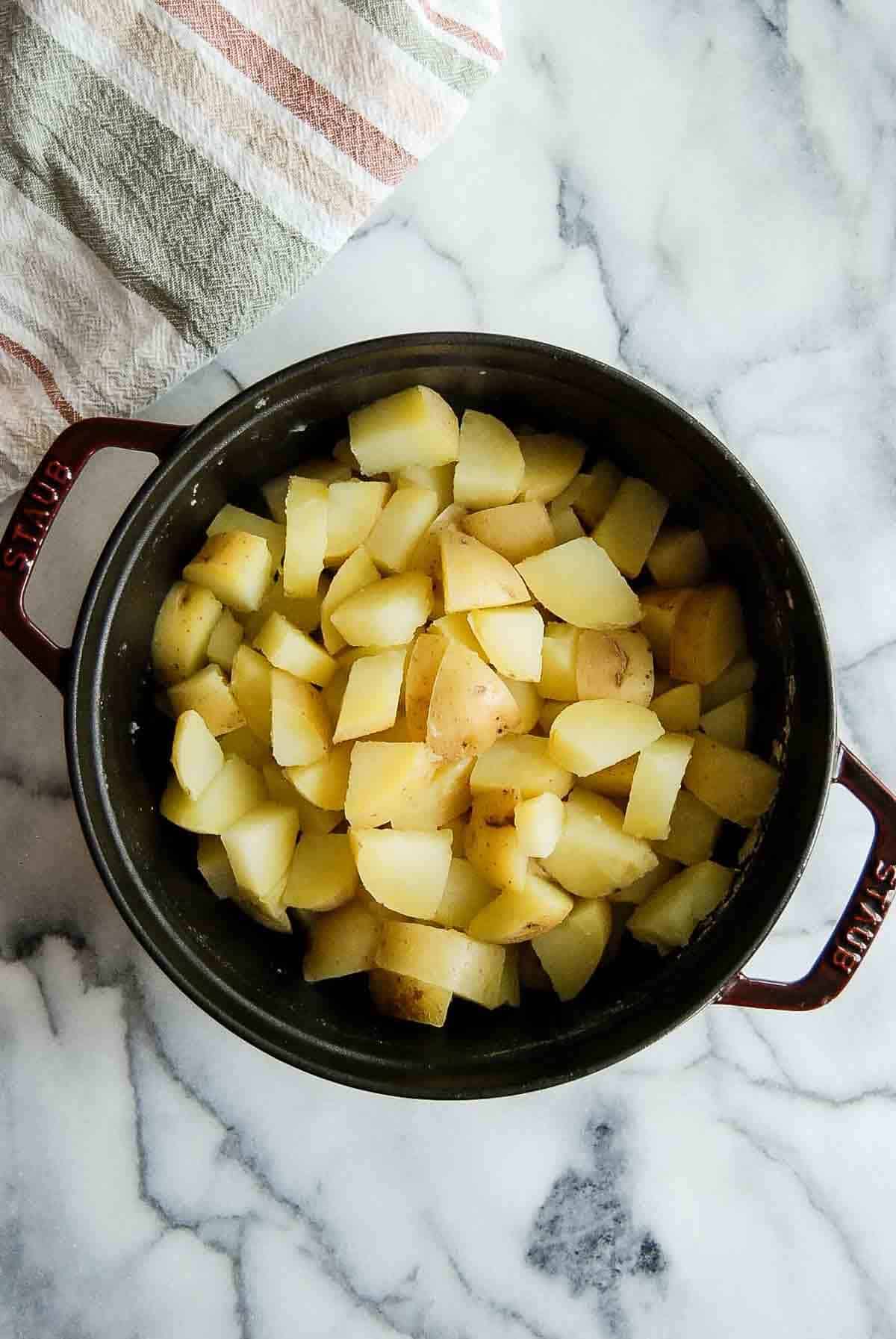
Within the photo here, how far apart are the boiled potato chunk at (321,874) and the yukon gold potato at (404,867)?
3 cm

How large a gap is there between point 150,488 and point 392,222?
15.9 inches

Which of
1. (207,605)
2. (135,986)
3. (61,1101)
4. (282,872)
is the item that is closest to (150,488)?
(207,605)

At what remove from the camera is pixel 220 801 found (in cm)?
104

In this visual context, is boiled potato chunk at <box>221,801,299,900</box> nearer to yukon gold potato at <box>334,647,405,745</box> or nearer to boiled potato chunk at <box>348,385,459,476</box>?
yukon gold potato at <box>334,647,405,745</box>

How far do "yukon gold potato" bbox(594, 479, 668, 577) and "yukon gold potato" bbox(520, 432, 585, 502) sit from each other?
0.17ft

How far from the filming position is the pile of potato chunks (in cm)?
100

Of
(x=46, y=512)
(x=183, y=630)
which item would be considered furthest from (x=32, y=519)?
(x=183, y=630)

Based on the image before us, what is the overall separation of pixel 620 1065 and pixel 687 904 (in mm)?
237

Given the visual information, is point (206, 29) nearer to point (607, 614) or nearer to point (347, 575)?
point (347, 575)

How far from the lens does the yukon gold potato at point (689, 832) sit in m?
1.06

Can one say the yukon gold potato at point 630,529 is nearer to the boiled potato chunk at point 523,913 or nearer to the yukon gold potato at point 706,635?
the yukon gold potato at point 706,635

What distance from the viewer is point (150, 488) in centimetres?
96

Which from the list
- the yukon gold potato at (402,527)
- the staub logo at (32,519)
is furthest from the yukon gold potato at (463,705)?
the staub logo at (32,519)

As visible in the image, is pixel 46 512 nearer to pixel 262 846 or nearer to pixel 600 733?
pixel 262 846
